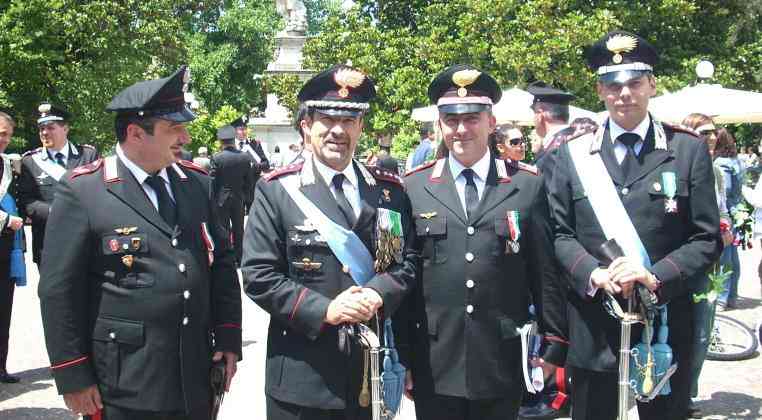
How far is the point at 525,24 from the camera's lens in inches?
808

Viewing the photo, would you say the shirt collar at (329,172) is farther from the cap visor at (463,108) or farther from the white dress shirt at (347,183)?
the cap visor at (463,108)

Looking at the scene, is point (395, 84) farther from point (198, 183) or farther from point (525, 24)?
point (198, 183)

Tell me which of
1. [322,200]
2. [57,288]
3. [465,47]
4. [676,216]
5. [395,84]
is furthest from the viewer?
[395,84]

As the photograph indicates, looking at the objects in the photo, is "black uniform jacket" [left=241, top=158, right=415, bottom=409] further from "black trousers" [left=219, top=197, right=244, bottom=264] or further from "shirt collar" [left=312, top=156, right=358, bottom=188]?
"black trousers" [left=219, top=197, right=244, bottom=264]

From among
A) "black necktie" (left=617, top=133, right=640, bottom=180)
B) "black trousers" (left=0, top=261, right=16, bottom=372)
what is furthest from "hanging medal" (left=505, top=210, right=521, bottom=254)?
"black trousers" (left=0, top=261, right=16, bottom=372)

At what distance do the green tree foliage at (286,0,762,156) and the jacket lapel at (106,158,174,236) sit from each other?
16.4m

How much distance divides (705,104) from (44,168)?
320 inches

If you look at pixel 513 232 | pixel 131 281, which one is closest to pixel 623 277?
pixel 513 232

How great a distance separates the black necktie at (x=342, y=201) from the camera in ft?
12.0

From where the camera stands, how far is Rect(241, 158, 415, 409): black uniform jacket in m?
3.49

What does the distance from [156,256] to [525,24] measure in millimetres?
18245

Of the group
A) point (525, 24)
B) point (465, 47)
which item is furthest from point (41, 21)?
point (525, 24)

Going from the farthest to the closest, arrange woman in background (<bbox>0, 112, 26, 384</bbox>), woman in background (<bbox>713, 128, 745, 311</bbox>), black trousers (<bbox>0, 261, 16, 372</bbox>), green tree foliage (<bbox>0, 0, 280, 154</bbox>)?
green tree foliage (<bbox>0, 0, 280, 154</bbox>), woman in background (<bbox>713, 128, 745, 311</bbox>), black trousers (<bbox>0, 261, 16, 372</bbox>), woman in background (<bbox>0, 112, 26, 384</bbox>)

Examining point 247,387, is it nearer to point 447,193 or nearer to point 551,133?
point 551,133
